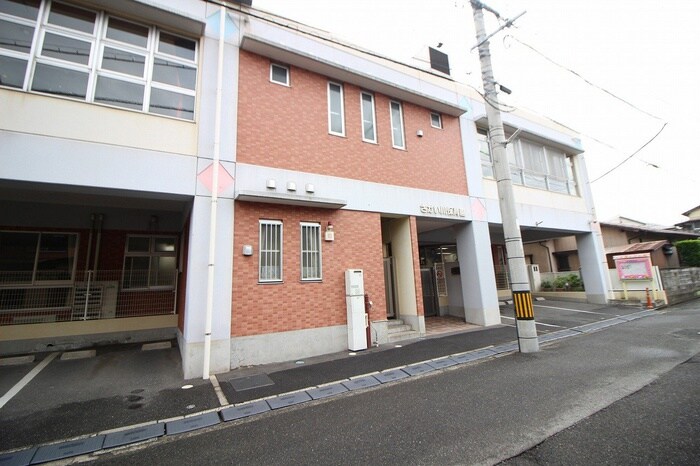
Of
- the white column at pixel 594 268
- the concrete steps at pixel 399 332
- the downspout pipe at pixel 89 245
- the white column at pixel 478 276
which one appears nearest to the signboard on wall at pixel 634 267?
the white column at pixel 594 268

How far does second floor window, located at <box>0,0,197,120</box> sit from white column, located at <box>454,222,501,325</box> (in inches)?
353

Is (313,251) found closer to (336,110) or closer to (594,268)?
(336,110)

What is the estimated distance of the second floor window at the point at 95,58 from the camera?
5.81m

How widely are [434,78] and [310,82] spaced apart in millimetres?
4830

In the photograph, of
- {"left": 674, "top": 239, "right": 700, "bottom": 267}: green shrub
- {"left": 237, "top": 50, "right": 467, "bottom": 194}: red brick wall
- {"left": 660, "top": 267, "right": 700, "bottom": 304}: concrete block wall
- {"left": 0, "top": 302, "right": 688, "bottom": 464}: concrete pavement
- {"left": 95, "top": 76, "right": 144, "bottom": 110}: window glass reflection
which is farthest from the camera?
{"left": 674, "top": 239, "right": 700, "bottom": 267}: green shrub

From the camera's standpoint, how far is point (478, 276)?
1012 centimetres

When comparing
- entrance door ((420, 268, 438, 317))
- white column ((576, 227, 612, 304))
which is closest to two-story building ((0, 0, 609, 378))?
entrance door ((420, 268, 438, 317))

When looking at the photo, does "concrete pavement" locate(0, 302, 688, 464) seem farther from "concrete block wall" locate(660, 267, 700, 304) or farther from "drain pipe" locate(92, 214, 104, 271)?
"concrete block wall" locate(660, 267, 700, 304)

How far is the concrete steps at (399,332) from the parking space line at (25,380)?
7.33 m

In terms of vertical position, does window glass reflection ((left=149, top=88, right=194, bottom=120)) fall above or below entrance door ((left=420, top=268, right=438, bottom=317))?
above

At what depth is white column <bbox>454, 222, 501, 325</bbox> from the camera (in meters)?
10.1

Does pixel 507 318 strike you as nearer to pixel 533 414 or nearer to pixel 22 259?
pixel 533 414

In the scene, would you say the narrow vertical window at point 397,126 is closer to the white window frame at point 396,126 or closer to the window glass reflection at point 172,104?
the white window frame at point 396,126

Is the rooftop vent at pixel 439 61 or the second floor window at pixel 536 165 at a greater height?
the rooftop vent at pixel 439 61
